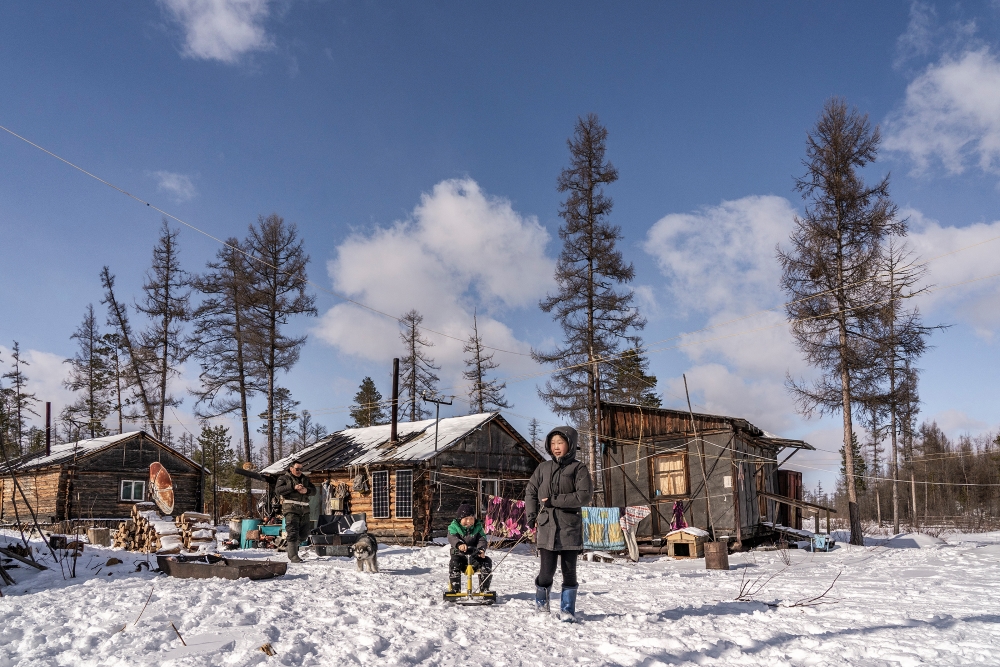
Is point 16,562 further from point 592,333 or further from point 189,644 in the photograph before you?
point 592,333

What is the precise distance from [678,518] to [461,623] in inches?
612

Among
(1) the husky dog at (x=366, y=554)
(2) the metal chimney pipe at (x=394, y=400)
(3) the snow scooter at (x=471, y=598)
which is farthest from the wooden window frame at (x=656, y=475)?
(3) the snow scooter at (x=471, y=598)

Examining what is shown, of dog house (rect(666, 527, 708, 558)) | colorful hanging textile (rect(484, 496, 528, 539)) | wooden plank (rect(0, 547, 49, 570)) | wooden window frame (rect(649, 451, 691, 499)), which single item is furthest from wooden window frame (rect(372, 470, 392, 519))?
wooden plank (rect(0, 547, 49, 570))

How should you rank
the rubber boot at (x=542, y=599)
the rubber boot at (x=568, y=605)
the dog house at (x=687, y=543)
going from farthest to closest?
the dog house at (x=687, y=543) → the rubber boot at (x=542, y=599) → the rubber boot at (x=568, y=605)

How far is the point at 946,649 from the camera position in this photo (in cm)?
568

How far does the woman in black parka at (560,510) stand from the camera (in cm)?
685

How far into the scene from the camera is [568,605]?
6.77 meters

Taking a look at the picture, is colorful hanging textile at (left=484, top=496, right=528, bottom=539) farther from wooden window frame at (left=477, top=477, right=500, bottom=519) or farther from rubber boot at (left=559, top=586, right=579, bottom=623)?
rubber boot at (left=559, top=586, right=579, bottom=623)

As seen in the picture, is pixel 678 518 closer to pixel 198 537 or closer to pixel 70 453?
pixel 198 537

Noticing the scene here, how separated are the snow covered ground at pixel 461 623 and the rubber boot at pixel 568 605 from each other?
0.38 ft

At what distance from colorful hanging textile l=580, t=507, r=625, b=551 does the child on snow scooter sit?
33.7 ft

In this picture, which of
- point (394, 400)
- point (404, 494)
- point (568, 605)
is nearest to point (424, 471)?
point (404, 494)

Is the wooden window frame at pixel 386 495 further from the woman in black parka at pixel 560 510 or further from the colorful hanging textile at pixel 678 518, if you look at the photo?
the woman in black parka at pixel 560 510

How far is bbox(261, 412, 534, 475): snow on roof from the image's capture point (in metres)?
23.7
